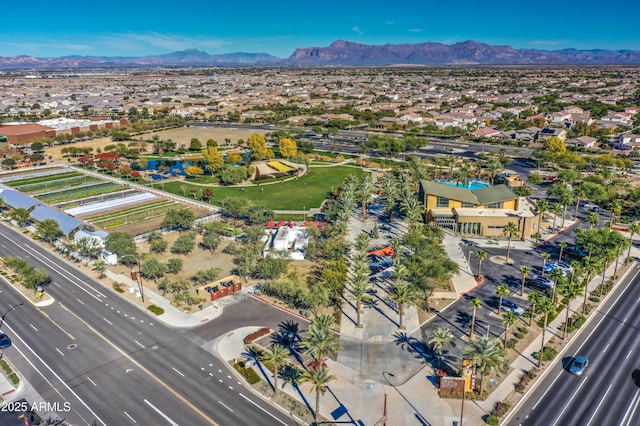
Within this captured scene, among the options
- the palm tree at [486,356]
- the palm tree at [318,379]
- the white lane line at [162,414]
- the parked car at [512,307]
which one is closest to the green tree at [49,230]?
the white lane line at [162,414]

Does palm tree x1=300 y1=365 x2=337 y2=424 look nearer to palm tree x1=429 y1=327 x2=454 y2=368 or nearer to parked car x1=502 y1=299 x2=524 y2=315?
palm tree x1=429 y1=327 x2=454 y2=368

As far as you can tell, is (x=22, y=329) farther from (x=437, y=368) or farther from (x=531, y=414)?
(x=531, y=414)

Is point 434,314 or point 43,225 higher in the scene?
point 43,225

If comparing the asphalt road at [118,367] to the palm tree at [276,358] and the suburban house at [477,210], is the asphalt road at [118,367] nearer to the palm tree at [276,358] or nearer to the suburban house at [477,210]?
the palm tree at [276,358]

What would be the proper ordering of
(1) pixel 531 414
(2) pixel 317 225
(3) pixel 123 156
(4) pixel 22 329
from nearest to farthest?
(1) pixel 531 414 → (4) pixel 22 329 → (2) pixel 317 225 → (3) pixel 123 156

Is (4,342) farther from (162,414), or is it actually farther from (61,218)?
(61,218)

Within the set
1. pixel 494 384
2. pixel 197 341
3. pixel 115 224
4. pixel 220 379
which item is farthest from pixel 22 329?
pixel 494 384

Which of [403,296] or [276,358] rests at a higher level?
[276,358]

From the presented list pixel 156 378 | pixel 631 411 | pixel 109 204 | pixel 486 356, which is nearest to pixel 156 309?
pixel 156 378
